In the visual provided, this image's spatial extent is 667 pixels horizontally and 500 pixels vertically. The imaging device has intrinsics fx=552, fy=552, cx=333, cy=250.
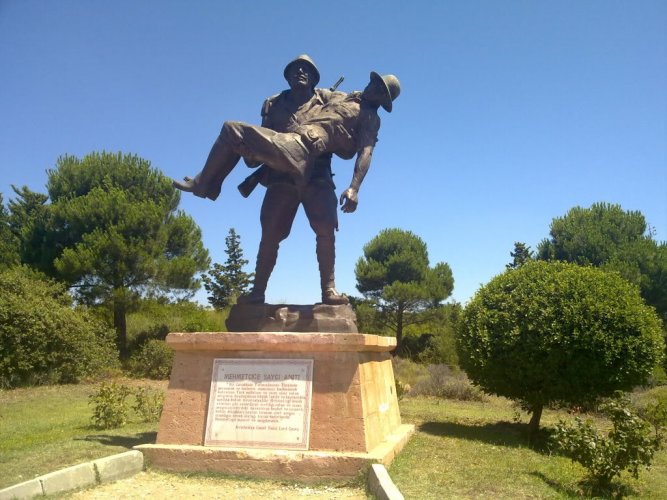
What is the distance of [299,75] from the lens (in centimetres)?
570

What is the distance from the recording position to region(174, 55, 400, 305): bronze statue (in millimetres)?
5234

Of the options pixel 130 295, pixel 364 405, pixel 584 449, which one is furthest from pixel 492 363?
pixel 130 295

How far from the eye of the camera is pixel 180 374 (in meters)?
4.66

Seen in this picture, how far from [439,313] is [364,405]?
60.0ft

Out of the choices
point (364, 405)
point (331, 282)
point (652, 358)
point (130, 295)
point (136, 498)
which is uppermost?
point (130, 295)

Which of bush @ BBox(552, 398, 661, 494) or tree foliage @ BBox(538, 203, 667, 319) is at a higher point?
tree foliage @ BBox(538, 203, 667, 319)

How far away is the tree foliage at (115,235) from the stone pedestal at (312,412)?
1290cm

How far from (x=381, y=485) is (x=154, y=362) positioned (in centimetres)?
1326

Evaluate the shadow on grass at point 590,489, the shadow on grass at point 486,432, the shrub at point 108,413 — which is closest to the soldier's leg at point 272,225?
the shrub at point 108,413

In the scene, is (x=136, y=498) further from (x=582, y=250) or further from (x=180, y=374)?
(x=582, y=250)

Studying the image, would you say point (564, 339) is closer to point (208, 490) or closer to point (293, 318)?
point (293, 318)

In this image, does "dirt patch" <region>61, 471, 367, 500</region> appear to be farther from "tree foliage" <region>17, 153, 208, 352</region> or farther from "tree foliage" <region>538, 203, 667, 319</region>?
"tree foliage" <region>538, 203, 667, 319</region>

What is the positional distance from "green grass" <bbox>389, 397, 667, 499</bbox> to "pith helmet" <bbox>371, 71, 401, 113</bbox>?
340 cm

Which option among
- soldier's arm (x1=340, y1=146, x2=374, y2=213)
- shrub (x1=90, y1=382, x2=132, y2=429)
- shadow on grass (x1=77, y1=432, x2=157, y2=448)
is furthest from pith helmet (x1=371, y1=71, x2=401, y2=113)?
shrub (x1=90, y1=382, x2=132, y2=429)
